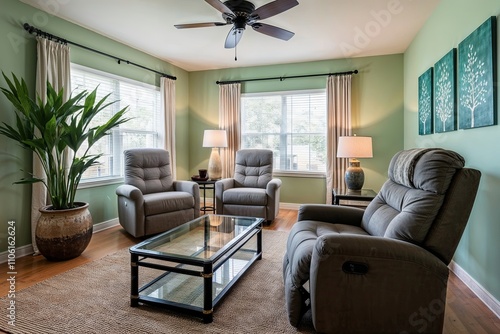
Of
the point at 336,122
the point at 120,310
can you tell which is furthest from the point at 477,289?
the point at 336,122

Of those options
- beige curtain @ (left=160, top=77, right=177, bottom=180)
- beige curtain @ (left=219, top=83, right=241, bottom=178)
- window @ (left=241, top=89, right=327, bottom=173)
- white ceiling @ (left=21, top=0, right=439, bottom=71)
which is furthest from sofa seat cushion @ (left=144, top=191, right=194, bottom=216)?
white ceiling @ (left=21, top=0, right=439, bottom=71)

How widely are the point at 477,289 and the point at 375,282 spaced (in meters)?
1.24

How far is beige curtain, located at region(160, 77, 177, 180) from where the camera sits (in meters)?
4.94

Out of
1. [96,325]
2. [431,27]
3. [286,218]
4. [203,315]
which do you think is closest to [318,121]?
[286,218]

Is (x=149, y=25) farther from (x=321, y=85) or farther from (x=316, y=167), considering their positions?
(x=316, y=167)

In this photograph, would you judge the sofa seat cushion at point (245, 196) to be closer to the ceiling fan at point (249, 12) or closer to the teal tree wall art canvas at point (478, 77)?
the ceiling fan at point (249, 12)

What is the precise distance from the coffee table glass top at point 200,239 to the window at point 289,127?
2.42 meters

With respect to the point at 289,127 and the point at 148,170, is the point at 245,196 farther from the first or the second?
the point at 289,127

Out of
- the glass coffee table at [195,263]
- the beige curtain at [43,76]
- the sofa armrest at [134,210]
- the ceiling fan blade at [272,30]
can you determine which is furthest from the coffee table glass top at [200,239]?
the ceiling fan blade at [272,30]

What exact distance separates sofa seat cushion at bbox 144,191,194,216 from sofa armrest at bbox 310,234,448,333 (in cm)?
238

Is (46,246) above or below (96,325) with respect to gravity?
above

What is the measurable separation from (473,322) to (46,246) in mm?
3415

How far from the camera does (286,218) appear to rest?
4.57 metres

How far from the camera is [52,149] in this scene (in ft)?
9.34
